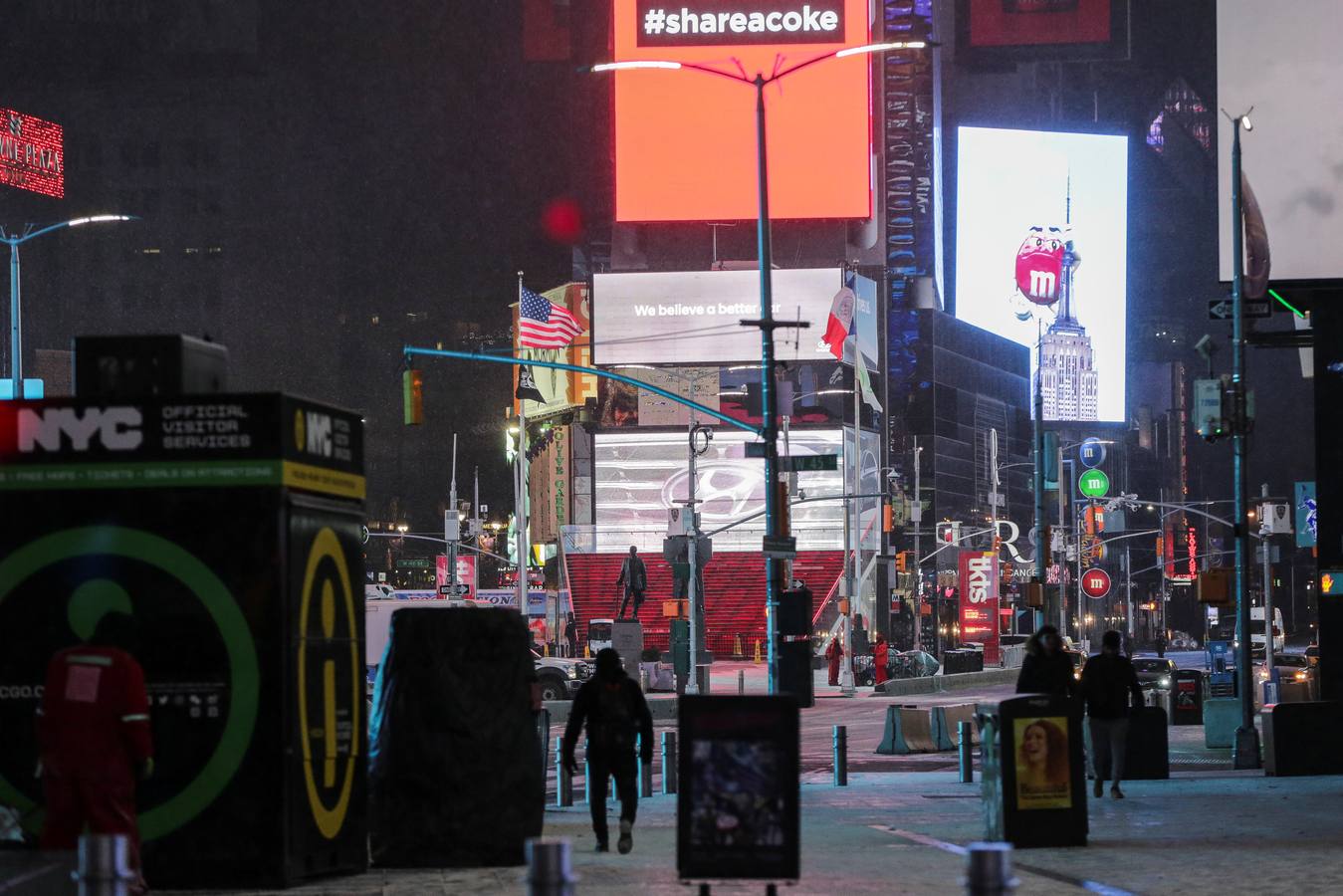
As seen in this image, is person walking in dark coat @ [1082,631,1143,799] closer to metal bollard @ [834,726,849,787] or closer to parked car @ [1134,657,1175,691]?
metal bollard @ [834,726,849,787]

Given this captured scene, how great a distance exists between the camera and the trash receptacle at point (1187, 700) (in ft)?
135

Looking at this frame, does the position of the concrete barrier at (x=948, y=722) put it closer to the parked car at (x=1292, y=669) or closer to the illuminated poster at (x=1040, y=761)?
the parked car at (x=1292, y=669)

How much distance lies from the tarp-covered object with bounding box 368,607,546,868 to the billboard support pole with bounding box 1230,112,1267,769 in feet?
53.5

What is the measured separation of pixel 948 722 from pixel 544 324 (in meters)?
48.2

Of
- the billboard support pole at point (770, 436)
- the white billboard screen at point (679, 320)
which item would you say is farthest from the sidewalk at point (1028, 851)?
the white billboard screen at point (679, 320)

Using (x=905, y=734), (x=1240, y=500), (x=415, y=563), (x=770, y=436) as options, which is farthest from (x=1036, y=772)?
(x=415, y=563)

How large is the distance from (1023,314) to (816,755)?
140m

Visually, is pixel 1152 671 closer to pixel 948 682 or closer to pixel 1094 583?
pixel 1094 583

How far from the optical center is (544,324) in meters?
80.2

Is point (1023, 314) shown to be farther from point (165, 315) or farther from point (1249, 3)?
point (1249, 3)

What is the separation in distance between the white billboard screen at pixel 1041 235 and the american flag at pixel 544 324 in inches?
3301

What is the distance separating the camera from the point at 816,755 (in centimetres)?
3288

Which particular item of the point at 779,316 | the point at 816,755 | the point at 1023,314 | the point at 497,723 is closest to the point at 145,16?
the point at 1023,314

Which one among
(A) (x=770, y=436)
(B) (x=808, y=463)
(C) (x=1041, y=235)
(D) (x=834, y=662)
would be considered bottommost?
(D) (x=834, y=662)
